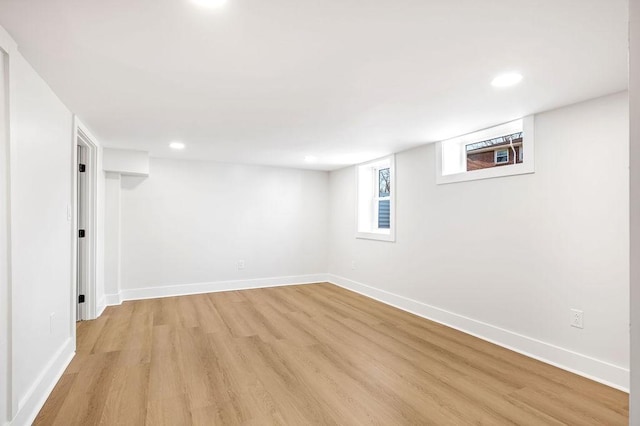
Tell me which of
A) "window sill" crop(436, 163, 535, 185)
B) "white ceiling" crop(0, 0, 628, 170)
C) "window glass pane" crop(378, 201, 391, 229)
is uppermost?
"white ceiling" crop(0, 0, 628, 170)

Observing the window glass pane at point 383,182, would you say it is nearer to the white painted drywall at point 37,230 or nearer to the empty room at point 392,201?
the empty room at point 392,201

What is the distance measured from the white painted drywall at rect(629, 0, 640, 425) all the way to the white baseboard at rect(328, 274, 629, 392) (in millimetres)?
2178

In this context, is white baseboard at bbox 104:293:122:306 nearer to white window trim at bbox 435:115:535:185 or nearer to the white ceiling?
the white ceiling

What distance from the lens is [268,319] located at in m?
3.99

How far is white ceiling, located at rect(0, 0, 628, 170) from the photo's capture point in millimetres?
1516

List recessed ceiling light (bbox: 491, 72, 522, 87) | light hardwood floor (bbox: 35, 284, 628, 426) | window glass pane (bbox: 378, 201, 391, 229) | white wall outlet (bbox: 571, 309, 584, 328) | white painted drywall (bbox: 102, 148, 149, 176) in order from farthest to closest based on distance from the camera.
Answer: window glass pane (bbox: 378, 201, 391, 229) < white painted drywall (bbox: 102, 148, 149, 176) < white wall outlet (bbox: 571, 309, 584, 328) < recessed ceiling light (bbox: 491, 72, 522, 87) < light hardwood floor (bbox: 35, 284, 628, 426)

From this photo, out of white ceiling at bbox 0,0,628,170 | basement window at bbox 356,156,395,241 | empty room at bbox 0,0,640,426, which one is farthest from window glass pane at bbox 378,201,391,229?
white ceiling at bbox 0,0,628,170

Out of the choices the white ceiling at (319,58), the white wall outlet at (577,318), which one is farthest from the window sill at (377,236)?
the white wall outlet at (577,318)

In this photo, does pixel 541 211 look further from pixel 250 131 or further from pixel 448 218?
pixel 250 131

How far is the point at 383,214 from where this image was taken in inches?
214

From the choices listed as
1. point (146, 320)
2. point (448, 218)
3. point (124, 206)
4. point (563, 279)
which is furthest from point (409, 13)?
point (124, 206)

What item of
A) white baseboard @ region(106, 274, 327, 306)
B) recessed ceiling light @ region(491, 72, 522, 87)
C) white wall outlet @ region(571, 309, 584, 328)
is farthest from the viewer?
white baseboard @ region(106, 274, 327, 306)

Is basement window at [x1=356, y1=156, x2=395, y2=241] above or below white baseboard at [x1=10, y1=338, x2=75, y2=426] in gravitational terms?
above

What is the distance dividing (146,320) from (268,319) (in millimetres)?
1435
